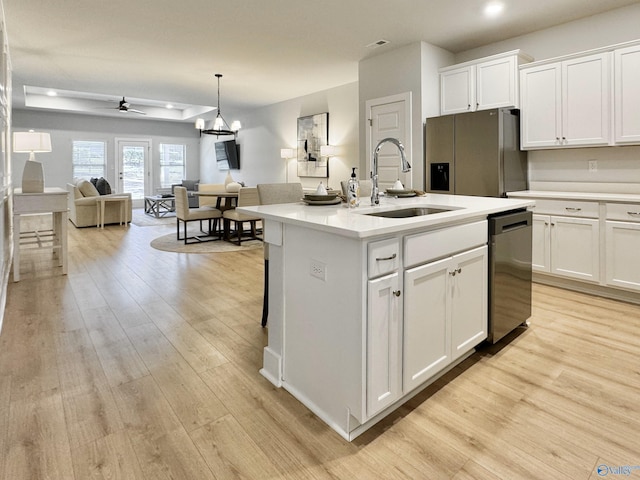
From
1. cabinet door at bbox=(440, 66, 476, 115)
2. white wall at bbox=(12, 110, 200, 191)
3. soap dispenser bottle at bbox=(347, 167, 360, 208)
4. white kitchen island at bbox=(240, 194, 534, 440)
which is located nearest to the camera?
white kitchen island at bbox=(240, 194, 534, 440)

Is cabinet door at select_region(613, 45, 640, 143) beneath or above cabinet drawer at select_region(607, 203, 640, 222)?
above

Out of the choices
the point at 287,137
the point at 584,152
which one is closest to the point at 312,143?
the point at 287,137

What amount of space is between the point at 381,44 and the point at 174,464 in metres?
4.72

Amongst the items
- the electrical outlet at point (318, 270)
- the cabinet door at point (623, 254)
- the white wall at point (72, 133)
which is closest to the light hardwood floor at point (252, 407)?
the cabinet door at point (623, 254)

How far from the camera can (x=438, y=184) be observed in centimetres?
457

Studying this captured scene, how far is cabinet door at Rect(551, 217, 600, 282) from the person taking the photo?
11.2ft

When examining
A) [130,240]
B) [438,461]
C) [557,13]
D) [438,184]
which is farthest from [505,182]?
[130,240]

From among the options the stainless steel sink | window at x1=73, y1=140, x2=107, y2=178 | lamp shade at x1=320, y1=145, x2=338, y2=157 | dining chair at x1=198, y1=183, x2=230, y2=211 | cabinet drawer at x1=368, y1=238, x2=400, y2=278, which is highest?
window at x1=73, y1=140, x2=107, y2=178

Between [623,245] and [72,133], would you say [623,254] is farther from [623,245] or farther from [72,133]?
[72,133]

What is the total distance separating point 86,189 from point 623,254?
8.49 metres

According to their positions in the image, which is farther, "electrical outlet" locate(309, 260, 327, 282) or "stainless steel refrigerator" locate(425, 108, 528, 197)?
"stainless steel refrigerator" locate(425, 108, 528, 197)

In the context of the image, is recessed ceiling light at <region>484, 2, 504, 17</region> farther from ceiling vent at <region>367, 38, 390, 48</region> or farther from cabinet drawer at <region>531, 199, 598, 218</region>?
cabinet drawer at <region>531, 199, 598, 218</region>

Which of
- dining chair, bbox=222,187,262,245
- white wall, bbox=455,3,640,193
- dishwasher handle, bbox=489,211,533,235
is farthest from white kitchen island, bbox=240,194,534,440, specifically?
dining chair, bbox=222,187,262,245

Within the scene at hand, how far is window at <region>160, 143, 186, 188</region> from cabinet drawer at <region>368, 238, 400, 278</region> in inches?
458
